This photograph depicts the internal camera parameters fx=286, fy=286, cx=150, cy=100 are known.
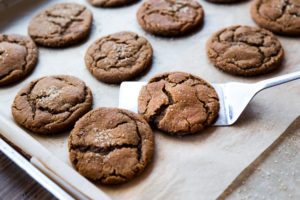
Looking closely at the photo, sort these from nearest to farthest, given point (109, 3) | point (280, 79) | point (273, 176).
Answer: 1. point (273, 176)
2. point (280, 79)
3. point (109, 3)

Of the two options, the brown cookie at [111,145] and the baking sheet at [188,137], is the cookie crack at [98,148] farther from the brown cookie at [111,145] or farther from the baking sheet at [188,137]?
the baking sheet at [188,137]

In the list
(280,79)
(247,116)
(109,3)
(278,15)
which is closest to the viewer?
(280,79)

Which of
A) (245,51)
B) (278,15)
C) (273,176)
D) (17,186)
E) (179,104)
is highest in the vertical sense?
(278,15)

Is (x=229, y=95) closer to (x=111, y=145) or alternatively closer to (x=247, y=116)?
(x=247, y=116)

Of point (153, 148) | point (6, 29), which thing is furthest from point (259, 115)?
point (6, 29)

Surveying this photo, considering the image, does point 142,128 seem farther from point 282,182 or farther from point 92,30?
point 92,30

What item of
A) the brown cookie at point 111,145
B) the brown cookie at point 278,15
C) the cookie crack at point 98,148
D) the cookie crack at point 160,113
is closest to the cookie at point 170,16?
the brown cookie at point 278,15

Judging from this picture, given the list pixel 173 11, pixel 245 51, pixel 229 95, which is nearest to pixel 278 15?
pixel 245 51

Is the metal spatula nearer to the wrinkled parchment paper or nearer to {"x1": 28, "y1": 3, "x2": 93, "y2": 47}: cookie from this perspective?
the wrinkled parchment paper

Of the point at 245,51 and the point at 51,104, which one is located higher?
the point at 245,51
